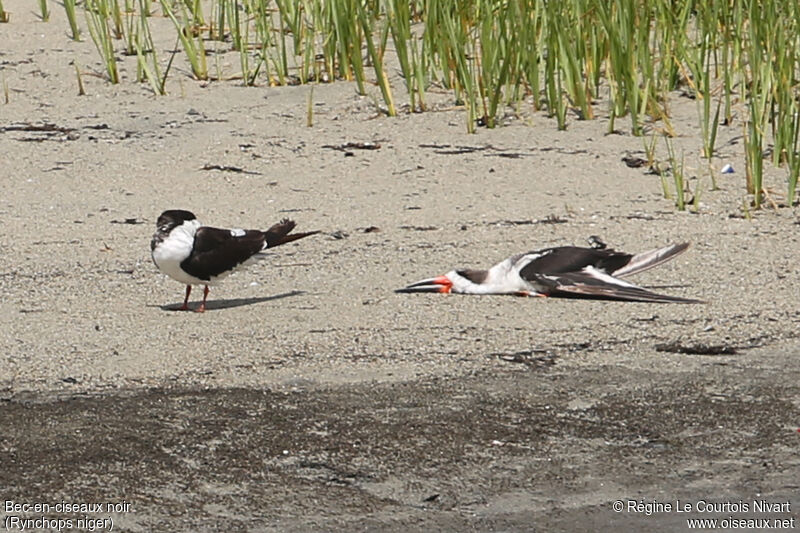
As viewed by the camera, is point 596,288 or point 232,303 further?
point 232,303

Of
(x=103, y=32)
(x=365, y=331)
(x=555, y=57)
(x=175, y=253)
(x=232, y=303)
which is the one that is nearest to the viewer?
(x=365, y=331)

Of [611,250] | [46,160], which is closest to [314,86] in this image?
[46,160]

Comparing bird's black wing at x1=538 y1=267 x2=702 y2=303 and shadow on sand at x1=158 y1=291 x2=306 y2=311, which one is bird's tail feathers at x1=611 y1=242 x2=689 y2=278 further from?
shadow on sand at x1=158 y1=291 x2=306 y2=311

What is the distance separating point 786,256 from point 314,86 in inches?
98.0

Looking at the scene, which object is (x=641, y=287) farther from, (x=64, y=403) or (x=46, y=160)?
(x=46, y=160)

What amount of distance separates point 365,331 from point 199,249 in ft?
1.88

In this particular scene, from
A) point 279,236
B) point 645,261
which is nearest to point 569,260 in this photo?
point 645,261

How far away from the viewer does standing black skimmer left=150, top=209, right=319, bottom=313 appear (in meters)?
4.00

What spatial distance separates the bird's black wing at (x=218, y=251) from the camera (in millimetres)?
4008

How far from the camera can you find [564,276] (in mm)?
4090

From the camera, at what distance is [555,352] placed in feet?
11.9

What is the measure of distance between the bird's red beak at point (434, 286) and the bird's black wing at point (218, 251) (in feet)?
1.55

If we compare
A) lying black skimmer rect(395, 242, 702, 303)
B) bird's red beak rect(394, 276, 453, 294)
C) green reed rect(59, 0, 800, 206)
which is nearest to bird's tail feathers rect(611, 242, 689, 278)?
lying black skimmer rect(395, 242, 702, 303)

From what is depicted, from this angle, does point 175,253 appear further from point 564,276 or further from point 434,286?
point 564,276
